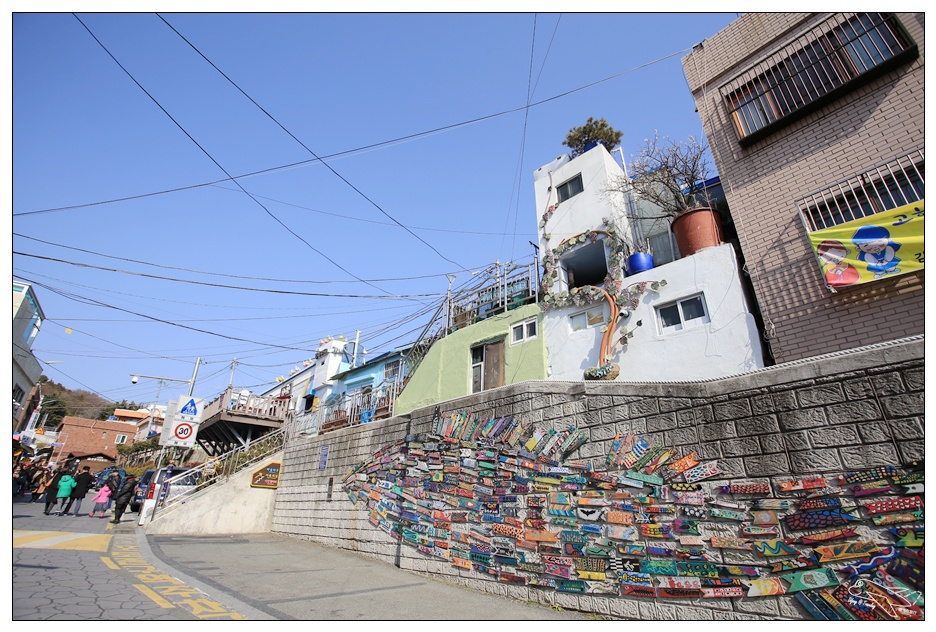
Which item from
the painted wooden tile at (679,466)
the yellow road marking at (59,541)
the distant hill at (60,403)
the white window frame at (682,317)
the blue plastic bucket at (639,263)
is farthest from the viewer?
the distant hill at (60,403)

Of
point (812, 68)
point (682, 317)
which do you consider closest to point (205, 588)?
point (682, 317)

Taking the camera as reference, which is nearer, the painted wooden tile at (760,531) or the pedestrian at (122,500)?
the painted wooden tile at (760,531)

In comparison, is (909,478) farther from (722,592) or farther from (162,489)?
(162,489)

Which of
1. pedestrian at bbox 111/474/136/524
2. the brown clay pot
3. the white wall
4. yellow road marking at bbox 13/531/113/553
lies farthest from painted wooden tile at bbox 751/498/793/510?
pedestrian at bbox 111/474/136/524

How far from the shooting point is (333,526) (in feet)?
34.2

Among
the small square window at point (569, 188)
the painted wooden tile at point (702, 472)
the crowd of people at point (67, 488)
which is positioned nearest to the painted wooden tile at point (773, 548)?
the painted wooden tile at point (702, 472)

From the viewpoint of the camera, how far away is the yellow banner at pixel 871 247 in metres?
6.36

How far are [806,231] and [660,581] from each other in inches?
265

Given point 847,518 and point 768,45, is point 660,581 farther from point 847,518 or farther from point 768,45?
point 768,45

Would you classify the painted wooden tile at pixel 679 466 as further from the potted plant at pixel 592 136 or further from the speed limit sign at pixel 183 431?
the speed limit sign at pixel 183 431

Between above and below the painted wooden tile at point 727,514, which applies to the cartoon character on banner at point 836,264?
above

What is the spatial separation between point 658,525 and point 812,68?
979cm

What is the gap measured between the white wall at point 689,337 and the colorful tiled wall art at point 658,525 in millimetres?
3100
